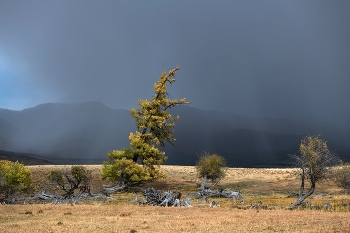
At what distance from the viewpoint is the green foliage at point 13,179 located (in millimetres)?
39406

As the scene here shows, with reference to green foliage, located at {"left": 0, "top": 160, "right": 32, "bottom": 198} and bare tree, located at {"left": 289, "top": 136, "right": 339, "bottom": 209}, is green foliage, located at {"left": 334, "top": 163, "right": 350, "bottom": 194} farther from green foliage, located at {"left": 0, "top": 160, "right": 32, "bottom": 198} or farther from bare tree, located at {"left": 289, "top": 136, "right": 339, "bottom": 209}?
green foliage, located at {"left": 0, "top": 160, "right": 32, "bottom": 198}

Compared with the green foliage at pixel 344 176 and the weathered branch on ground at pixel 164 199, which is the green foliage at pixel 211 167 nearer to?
the green foliage at pixel 344 176

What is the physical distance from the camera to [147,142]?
54.2 meters

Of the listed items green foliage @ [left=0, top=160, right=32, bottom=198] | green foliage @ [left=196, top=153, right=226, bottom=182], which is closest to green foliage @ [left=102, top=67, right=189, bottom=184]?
green foliage @ [left=196, top=153, right=226, bottom=182]

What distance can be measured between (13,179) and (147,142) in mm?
19898

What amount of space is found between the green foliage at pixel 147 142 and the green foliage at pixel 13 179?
12.0 meters

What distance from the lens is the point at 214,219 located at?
21.3 m

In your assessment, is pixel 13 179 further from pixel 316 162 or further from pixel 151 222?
pixel 316 162

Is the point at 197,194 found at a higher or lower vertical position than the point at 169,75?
lower

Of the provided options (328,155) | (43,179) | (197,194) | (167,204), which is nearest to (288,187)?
(197,194)

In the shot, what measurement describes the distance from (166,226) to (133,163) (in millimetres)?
32478

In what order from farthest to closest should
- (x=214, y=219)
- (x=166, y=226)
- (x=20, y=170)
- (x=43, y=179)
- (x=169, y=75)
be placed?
1. (x=43, y=179)
2. (x=169, y=75)
3. (x=20, y=170)
4. (x=214, y=219)
5. (x=166, y=226)

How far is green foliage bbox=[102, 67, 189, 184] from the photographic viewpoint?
50.6 meters

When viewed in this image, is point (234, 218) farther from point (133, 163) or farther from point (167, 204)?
point (133, 163)
